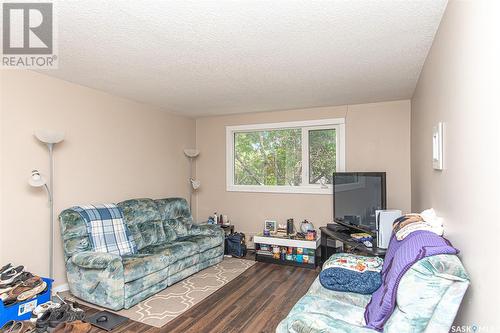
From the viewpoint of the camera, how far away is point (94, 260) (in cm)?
290

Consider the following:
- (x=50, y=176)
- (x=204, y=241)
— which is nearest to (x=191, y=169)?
(x=204, y=241)

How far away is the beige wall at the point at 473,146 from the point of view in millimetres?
1066

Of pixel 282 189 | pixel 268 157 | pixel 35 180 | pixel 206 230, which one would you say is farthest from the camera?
pixel 268 157

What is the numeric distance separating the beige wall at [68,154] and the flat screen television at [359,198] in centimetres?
280

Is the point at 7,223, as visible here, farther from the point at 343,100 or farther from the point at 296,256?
the point at 343,100

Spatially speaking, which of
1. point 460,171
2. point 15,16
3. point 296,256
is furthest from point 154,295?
point 460,171

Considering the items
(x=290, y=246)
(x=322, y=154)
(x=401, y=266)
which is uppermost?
(x=322, y=154)

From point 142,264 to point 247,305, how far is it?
118 cm

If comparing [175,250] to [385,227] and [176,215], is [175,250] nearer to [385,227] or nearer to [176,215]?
[176,215]

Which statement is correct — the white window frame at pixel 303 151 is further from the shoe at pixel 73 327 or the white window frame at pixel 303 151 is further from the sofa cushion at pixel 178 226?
the shoe at pixel 73 327

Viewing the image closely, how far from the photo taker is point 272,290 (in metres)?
3.45

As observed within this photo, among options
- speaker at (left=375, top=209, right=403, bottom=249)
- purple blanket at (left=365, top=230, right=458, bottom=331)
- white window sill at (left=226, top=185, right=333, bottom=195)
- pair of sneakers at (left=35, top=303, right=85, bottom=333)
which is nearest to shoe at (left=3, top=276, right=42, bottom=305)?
pair of sneakers at (left=35, top=303, right=85, bottom=333)

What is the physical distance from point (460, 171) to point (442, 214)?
568 millimetres

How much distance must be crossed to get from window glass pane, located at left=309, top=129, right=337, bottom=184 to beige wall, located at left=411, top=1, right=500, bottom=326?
8.99 ft
